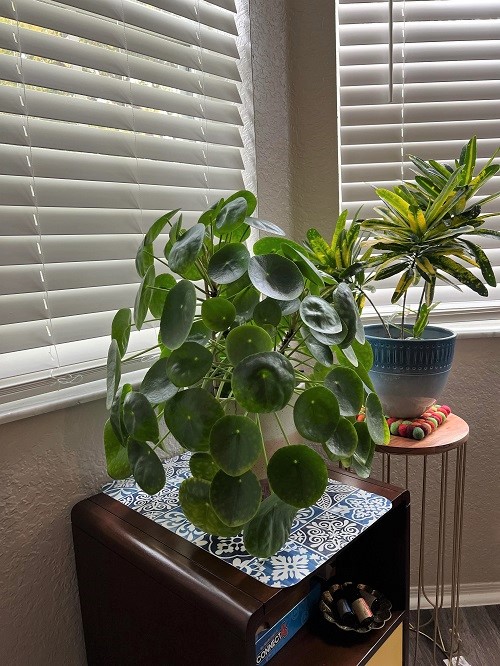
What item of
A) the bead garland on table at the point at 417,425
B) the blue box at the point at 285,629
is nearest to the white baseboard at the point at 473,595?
the bead garland on table at the point at 417,425

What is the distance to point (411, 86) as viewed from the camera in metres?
1.62

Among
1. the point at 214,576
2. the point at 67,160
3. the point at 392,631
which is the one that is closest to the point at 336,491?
the point at 392,631

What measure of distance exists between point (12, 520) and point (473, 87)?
1.66 metres

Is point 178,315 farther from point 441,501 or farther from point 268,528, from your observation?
point 441,501

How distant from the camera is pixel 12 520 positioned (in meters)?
1.00

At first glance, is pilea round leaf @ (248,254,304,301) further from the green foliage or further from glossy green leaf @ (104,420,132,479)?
the green foliage

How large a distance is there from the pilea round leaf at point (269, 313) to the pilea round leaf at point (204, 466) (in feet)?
0.73

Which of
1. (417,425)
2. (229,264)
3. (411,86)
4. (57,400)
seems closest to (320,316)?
(229,264)

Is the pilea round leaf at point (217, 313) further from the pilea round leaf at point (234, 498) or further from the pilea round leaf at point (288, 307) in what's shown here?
the pilea round leaf at point (234, 498)

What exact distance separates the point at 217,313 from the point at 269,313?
8 centimetres

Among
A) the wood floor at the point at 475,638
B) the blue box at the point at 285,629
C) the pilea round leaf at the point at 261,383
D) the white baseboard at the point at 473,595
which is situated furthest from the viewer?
the white baseboard at the point at 473,595

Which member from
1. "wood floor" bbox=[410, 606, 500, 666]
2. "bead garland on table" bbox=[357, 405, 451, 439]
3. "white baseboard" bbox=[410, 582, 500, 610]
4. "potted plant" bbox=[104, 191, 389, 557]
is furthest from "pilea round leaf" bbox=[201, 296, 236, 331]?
"white baseboard" bbox=[410, 582, 500, 610]

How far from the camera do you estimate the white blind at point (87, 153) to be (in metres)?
0.99

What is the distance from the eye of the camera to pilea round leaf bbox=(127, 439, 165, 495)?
825mm
